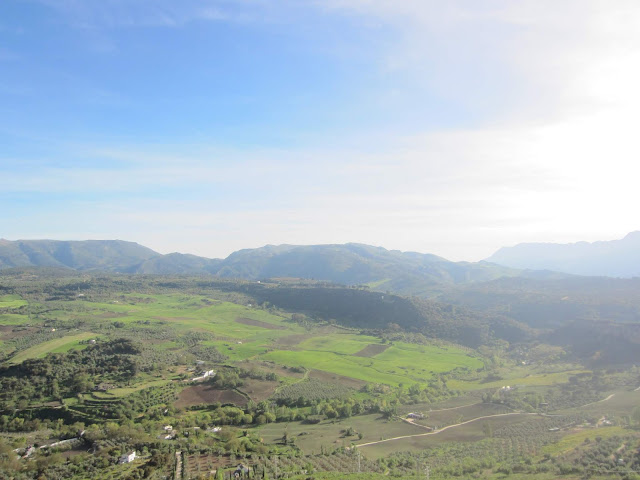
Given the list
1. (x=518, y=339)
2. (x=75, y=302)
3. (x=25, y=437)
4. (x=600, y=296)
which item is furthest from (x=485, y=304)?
(x=25, y=437)

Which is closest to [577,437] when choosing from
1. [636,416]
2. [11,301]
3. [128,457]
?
[636,416]

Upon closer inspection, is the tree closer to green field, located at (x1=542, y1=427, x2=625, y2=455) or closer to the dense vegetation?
the dense vegetation

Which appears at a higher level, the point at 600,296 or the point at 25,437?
the point at 600,296

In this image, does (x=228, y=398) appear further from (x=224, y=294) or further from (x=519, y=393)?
(x=224, y=294)

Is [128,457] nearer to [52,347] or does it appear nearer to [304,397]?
[304,397]

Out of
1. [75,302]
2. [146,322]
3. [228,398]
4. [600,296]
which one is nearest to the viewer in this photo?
[228,398]

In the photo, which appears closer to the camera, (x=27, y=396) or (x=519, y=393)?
(x=27, y=396)

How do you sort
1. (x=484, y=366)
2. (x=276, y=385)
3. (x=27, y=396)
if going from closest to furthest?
(x=27, y=396), (x=276, y=385), (x=484, y=366)

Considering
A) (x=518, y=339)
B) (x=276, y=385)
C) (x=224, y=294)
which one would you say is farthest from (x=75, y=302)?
(x=518, y=339)

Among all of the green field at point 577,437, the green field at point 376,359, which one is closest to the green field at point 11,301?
the green field at point 376,359
